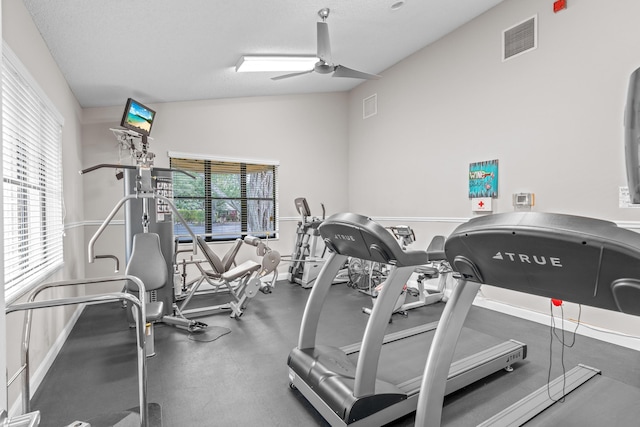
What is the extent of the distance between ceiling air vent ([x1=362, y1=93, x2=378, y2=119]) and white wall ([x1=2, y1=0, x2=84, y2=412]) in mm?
4397

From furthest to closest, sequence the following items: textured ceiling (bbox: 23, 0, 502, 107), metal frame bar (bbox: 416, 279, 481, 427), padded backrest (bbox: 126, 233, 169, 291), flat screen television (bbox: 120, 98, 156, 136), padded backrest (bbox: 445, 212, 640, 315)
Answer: flat screen television (bbox: 120, 98, 156, 136), padded backrest (bbox: 126, 233, 169, 291), textured ceiling (bbox: 23, 0, 502, 107), metal frame bar (bbox: 416, 279, 481, 427), padded backrest (bbox: 445, 212, 640, 315)

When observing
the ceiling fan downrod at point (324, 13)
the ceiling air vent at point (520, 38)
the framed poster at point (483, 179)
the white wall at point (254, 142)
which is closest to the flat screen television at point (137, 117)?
the white wall at point (254, 142)

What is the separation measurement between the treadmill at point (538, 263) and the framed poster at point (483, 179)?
302 cm

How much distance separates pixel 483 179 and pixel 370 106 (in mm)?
2682

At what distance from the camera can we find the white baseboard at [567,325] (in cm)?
286

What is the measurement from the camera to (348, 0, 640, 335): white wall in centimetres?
298

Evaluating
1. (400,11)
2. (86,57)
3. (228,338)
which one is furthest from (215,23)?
(228,338)

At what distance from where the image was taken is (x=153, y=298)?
3465mm

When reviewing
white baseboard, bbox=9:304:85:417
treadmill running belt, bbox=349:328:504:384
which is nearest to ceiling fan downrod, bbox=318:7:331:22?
treadmill running belt, bbox=349:328:504:384

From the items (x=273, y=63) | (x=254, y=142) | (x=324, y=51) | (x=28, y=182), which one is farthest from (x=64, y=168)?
(x=324, y=51)

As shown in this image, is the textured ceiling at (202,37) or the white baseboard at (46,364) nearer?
the white baseboard at (46,364)

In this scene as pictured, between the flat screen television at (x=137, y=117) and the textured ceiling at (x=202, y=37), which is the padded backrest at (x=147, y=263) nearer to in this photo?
the flat screen television at (x=137, y=117)

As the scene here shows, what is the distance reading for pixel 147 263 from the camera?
321cm

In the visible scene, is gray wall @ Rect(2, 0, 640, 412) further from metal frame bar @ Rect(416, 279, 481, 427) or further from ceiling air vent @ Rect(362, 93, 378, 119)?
metal frame bar @ Rect(416, 279, 481, 427)
